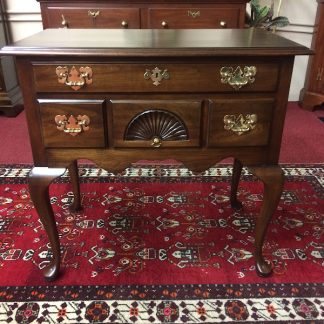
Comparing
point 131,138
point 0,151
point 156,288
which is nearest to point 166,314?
point 156,288

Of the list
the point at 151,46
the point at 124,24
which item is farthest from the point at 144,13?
the point at 151,46

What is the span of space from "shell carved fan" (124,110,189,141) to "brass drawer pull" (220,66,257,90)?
203mm

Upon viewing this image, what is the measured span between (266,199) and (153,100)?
566 millimetres

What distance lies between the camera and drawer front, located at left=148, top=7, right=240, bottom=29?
2586mm

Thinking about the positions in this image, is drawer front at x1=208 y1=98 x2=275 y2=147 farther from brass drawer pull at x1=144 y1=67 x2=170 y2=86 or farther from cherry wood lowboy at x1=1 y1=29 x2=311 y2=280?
brass drawer pull at x1=144 y1=67 x2=170 y2=86

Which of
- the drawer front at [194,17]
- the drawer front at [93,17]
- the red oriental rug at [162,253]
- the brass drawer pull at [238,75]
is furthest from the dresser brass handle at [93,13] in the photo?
the brass drawer pull at [238,75]

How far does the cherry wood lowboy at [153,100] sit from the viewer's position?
3.49ft

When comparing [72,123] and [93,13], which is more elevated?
[93,13]

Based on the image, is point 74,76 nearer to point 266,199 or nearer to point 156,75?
point 156,75

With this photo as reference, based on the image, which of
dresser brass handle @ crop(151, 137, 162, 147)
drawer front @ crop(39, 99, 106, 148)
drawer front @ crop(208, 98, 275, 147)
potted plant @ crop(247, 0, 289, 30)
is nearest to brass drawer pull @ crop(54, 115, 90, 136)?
drawer front @ crop(39, 99, 106, 148)

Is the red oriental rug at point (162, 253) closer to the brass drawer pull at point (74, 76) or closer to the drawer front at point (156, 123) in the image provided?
the drawer front at point (156, 123)

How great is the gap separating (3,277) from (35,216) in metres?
0.41

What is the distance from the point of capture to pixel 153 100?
112 centimetres

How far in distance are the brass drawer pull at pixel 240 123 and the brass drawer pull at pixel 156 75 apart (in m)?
0.24
